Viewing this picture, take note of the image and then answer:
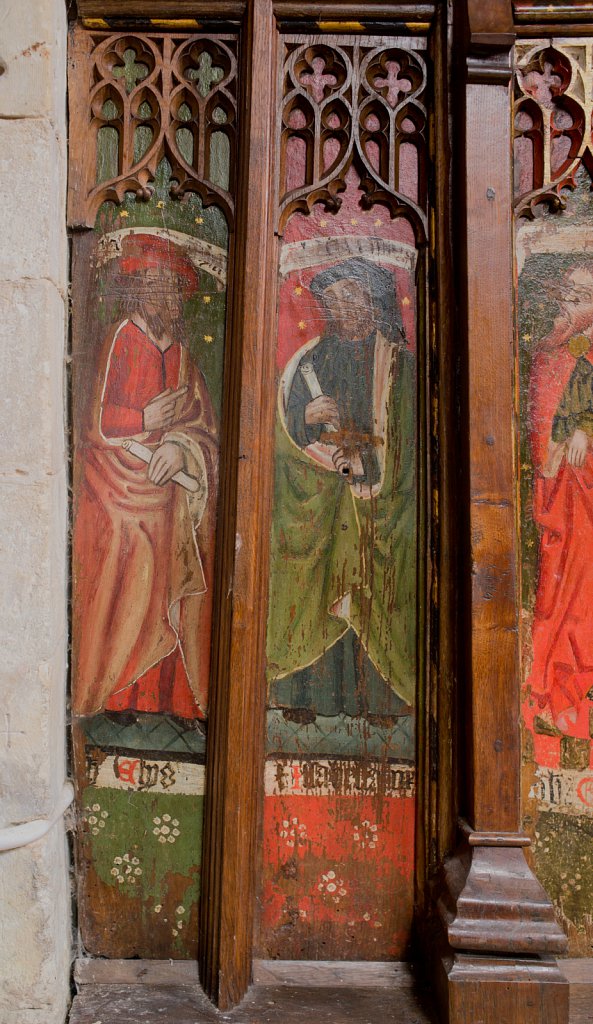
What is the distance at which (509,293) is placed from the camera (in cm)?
217

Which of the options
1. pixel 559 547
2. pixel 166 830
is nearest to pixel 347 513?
pixel 559 547

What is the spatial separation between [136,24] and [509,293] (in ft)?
4.44

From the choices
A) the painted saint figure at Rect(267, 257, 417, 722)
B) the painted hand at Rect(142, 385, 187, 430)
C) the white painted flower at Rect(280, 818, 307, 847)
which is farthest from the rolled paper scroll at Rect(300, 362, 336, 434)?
the white painted flower at Rect(280, 818, 307, 847)

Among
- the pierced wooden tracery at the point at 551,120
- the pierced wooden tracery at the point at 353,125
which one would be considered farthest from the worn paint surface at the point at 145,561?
the pierced wooden tracery at the point at 551,120

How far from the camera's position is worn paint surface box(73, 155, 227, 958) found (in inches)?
87.9

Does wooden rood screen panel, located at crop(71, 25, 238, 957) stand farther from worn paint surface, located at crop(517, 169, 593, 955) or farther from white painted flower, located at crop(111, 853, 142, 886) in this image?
worn paint surface, located at crop(517, 169, 593, 955)

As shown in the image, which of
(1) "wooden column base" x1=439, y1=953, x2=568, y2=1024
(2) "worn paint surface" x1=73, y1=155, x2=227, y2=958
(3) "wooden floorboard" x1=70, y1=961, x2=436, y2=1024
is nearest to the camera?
(1) "wooden column base" x1=439, y1=953, x2=568, y2=1024

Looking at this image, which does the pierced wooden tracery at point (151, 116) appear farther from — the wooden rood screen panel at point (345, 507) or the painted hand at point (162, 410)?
the painted hand at point (162, 410)

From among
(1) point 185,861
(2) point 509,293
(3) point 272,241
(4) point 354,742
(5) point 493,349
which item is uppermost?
(3) point 272,241

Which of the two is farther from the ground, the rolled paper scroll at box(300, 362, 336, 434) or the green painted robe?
the rolled paper scroll at box(300, 362, 336, 434)

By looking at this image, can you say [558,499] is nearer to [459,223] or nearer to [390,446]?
[390,446]

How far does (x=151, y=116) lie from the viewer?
2.28 meters

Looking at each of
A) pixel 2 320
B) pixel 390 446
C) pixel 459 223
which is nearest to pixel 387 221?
pixel 459 223

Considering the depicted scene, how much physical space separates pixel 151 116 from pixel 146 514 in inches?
46.4
